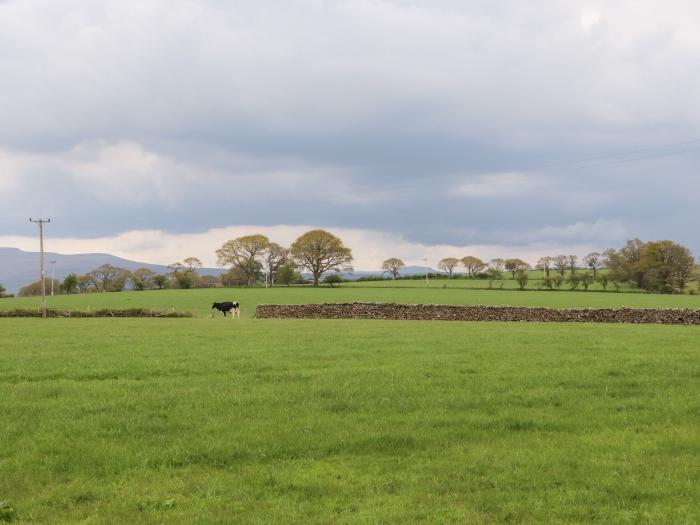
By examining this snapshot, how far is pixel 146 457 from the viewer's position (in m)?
8.33

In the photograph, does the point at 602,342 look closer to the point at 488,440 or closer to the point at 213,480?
the point at 488,440

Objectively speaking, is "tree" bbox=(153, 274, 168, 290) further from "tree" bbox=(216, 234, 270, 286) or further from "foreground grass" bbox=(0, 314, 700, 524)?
"foreground grass" bbox=(0, 314, 700, 524)

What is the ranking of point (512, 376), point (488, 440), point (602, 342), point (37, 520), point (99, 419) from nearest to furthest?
point (37, 520) → point (488, 440) → point (99, 419) → point (512, 376) → point (602, 342)

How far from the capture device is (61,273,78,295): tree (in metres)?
135

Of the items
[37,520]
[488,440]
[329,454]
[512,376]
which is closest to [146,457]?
[37,520]

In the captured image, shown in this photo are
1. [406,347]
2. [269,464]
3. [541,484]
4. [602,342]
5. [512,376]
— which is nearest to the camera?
[541,484]

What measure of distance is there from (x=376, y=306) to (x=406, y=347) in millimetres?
31937

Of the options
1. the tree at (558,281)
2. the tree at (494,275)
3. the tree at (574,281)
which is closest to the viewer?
the tree at (574,281)

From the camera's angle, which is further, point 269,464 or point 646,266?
point 646,266

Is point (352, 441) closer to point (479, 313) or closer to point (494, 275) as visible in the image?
point (479, 313)

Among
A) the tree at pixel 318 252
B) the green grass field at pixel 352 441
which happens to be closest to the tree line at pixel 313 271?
the tree at pixel 318 252

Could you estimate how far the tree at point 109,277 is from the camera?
14050 cm

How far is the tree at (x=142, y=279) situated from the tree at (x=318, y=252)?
35.1 m

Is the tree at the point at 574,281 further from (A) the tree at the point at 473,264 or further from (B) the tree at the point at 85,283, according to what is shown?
(B) the tree at the point at 85,283
